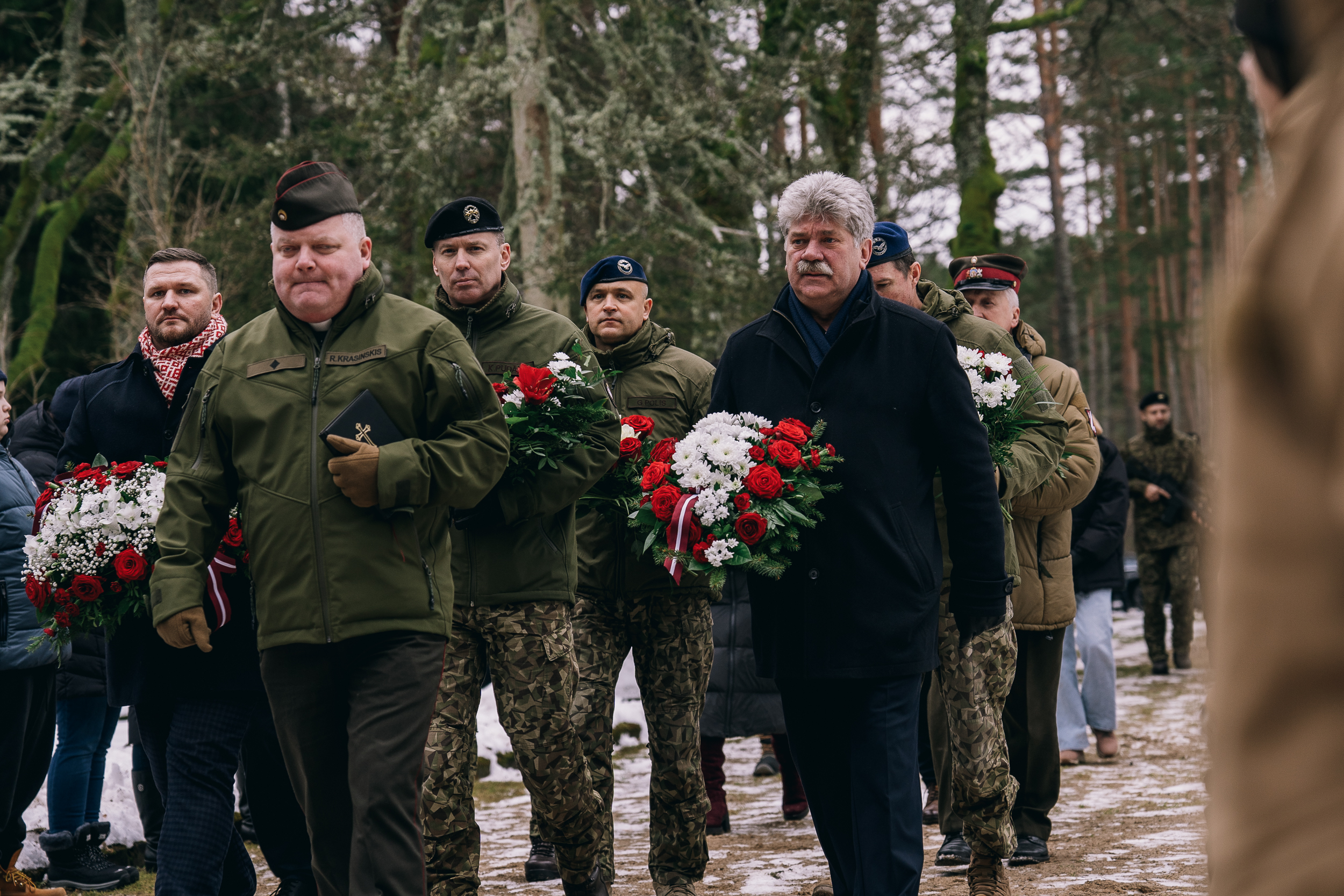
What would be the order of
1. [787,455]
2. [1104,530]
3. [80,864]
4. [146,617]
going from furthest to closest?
[1104,530], [80,864], [146,617], [787,455]

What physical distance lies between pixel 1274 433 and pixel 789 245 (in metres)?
3.94

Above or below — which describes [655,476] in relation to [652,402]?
below

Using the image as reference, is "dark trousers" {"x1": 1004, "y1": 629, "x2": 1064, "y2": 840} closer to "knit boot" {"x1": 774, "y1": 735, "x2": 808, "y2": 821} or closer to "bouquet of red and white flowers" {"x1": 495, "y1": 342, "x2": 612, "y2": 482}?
"knit boot" {"x1": 774, "y1": 735, "x2": 808, "y2": 821}

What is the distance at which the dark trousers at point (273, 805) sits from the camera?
5.21 metres

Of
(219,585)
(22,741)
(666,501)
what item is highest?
(666,501)

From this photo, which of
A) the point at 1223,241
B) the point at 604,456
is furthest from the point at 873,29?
the point at 1223,241

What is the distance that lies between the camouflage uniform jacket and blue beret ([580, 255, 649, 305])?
859 cm

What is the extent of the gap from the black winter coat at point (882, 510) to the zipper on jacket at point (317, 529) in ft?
4.60

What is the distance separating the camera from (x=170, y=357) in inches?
210

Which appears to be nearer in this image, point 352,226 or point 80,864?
A: point 352,226

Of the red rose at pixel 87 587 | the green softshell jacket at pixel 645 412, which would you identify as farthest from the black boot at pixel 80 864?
the green softshell jacket at pixel 645 412

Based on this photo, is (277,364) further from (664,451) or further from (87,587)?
(664,451)

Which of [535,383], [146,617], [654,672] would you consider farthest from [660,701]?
[146,617]

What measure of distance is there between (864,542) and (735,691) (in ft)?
12.5
